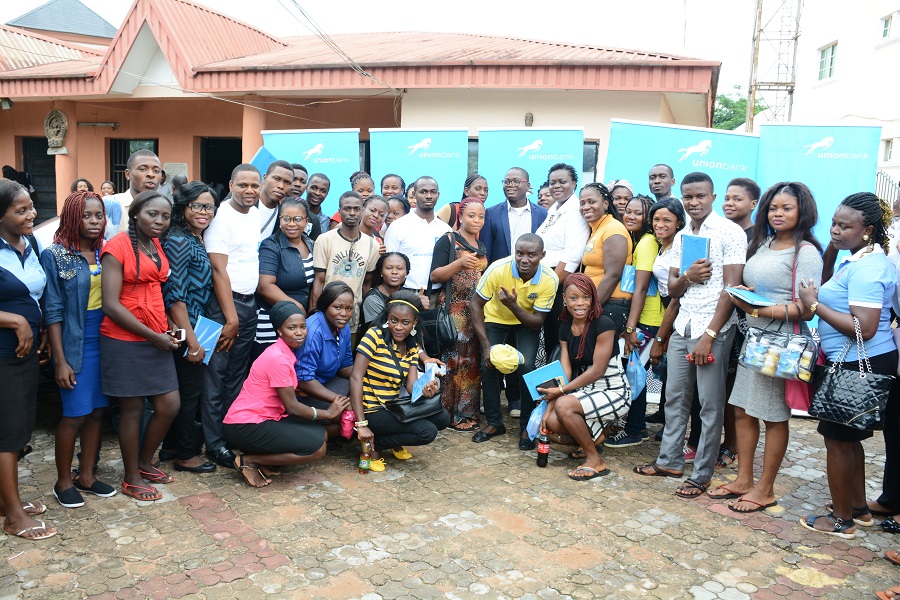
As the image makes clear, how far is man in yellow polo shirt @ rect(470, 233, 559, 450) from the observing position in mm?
4828

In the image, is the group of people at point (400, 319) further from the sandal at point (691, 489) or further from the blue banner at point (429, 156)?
the blue banner at point (429, 156)

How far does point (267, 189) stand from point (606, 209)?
242 cm

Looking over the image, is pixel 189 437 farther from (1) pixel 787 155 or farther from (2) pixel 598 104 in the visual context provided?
(2) pixel 598 104

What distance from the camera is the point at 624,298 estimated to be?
491cm

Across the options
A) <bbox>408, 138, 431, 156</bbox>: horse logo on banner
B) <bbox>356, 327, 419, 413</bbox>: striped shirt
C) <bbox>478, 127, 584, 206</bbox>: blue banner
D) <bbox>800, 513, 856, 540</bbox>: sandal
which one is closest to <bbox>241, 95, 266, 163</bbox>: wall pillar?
<bbox>408, 138, 431, 156</bbox>: horse logo on banner

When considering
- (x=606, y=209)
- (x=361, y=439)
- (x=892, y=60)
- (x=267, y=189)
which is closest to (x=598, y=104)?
(x=606, y=209)

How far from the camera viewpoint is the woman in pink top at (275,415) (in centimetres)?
410

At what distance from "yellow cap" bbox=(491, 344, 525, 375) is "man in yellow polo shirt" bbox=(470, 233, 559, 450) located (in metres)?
0.15

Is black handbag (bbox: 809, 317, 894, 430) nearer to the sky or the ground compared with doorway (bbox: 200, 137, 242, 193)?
nearer to the ground

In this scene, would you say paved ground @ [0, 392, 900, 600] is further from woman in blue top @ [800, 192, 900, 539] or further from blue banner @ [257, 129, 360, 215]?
blue banner @ [257, 129, 360, 215]

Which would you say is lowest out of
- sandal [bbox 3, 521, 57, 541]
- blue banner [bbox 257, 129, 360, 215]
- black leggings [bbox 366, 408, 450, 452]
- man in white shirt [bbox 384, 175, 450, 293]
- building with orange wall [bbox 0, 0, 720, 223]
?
sandal [bbox 3, 521, 57, 541]

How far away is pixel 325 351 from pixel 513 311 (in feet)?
4.47

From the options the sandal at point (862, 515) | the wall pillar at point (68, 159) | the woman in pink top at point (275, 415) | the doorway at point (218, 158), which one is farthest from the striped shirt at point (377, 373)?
the wall pillar at point (68, 159)

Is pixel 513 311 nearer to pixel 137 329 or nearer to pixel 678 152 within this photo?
pixel 137 329
